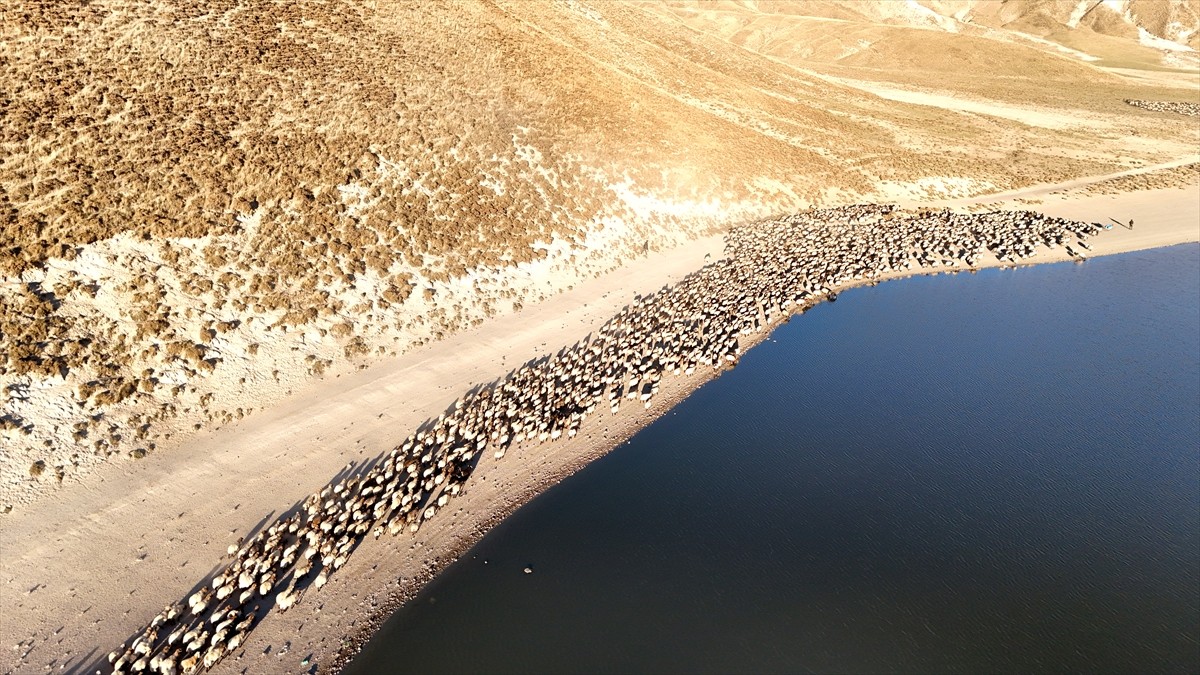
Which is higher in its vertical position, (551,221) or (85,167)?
(85,167)

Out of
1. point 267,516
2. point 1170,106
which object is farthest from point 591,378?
point 1170,106

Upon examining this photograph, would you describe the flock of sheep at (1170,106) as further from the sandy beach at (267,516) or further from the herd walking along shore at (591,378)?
the sandy beach at (267,516)

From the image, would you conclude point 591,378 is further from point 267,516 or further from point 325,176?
point 325,176

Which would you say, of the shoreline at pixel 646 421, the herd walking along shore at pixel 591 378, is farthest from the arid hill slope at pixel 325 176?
the shoreline at pixel 646 421

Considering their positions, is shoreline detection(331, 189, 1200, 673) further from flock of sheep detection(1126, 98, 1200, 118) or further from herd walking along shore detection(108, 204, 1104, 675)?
flock of sheep detection(1126, 98, 1200, 118)

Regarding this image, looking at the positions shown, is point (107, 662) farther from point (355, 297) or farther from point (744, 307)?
point (744, 307)

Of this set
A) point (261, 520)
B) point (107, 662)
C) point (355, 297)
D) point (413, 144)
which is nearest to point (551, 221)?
point (413, 144)
